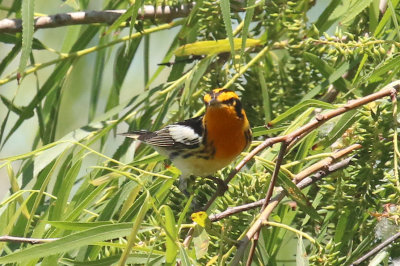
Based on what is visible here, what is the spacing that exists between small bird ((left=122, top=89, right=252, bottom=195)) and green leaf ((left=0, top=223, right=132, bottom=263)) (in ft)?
1.27

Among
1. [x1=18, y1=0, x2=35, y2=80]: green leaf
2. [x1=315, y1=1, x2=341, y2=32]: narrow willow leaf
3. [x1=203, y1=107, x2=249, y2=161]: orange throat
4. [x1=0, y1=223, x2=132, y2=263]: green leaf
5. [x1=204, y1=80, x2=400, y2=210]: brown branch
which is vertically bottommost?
[x1=203, y1=107, x2=249, y2=161]: orange throat

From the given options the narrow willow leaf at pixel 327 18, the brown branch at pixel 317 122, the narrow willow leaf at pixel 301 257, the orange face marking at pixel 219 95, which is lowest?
the narrow willow leaf at pixel 301 257

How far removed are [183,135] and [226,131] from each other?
15cm

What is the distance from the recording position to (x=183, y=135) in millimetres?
2279

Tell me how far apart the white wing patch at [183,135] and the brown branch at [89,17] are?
415 millimetres

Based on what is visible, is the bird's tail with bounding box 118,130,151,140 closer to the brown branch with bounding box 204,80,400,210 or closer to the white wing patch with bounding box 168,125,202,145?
the white wing patch with bounding box 168,125,202,145

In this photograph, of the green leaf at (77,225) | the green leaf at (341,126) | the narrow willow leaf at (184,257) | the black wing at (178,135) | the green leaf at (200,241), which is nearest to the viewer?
the narrow willow leaf at (184,257)

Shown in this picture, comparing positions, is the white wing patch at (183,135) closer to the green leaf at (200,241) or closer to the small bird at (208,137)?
the small bird at (208,137)

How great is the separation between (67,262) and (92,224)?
104mm

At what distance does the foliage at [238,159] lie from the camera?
5.35ft

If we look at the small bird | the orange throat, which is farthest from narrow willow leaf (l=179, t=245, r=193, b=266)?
the orange throat

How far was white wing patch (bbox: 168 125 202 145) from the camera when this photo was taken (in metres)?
2.27

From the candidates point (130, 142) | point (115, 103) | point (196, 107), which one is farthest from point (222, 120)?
point (115, 103)

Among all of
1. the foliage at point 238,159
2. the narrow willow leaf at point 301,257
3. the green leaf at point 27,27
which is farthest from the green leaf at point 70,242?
the green leaf at point 27,27
